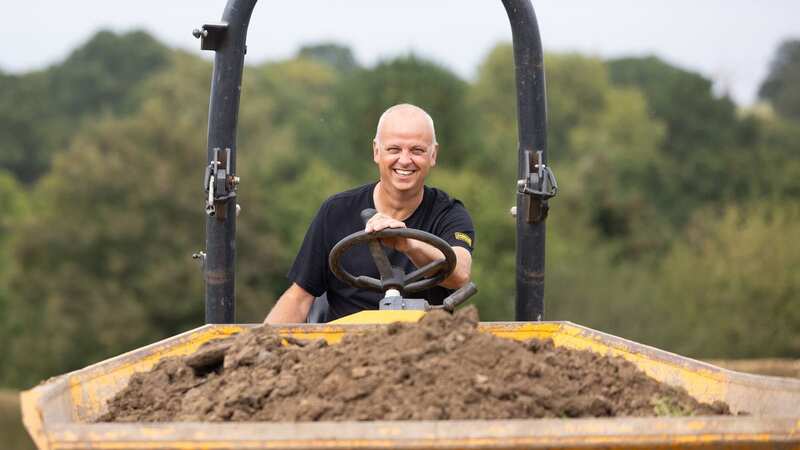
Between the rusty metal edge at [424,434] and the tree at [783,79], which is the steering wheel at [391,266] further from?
the tree at [783,79]

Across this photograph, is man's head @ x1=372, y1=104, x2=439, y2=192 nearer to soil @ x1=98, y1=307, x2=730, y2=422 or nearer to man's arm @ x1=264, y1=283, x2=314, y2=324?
man's arm @ x1=264, y1=283, x2=314, y2=324

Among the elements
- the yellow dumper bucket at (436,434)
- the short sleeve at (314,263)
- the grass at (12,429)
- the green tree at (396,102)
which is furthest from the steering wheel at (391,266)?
the green tree at (396,102)

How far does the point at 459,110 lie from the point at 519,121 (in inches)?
1504

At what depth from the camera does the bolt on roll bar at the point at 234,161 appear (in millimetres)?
4598

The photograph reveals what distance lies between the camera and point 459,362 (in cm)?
304

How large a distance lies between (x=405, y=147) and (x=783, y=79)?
65178 millimetres

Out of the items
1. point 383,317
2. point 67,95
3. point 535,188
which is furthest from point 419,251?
point 67,95

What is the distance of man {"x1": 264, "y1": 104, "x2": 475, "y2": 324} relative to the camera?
4887 millimetres

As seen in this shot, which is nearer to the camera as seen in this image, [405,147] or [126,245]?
[405,147]

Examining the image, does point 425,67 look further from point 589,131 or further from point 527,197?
point 527,197

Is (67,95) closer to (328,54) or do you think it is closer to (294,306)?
(328,54)

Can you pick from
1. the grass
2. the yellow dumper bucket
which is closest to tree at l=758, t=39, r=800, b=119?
the grass

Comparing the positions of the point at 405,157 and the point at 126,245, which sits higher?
the point at 405,157

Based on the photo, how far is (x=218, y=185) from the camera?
179 inches
